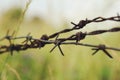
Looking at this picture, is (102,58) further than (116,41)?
No

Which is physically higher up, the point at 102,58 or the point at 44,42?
the point at 44,42

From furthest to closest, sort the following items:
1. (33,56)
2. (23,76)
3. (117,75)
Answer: (33,56) → (117,75) → (23,76)

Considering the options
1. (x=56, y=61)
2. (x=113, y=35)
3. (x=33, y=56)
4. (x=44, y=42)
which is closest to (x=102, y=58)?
(x=56, y=61)

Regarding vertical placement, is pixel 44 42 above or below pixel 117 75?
above

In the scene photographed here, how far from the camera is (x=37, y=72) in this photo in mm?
3932

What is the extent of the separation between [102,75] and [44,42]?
1895 millimetres

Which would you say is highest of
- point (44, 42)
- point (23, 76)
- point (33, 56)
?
point (44, 42)

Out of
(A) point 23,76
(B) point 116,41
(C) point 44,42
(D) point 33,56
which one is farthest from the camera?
(D) point 33,56

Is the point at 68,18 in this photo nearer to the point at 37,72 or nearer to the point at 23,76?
the point at 37,72

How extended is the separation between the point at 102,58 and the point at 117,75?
1.12 ft

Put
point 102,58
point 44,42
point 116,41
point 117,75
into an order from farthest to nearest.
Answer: point 116,41 < point 102,58 < point 117,75 < point 44,42

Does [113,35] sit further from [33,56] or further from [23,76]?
[23,76]

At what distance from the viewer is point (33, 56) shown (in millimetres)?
5613

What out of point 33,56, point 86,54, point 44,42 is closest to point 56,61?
point 86,54
